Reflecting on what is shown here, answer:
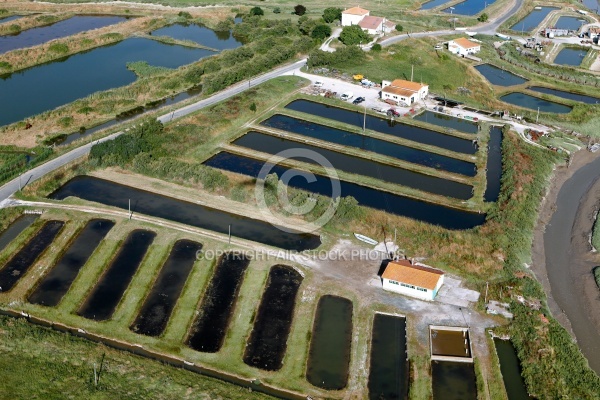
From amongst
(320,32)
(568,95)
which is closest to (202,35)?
(320,32)

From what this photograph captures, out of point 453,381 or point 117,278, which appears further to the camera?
point 117,278

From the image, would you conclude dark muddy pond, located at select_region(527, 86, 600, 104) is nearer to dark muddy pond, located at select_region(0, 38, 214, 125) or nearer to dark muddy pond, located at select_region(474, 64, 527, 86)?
dark muddy pond, located at select_region(474, 64, 527, 86)

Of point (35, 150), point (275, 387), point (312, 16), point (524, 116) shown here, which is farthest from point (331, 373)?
point (312, 16)

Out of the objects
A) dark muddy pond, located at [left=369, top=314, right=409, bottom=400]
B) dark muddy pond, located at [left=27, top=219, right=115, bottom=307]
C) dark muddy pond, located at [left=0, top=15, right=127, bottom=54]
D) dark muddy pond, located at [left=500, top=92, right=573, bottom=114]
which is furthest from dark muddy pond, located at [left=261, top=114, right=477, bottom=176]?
dark muddy pond, located at [left=0, top=15, right=127, bottom=54]

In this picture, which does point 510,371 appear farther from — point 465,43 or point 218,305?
point 465,43

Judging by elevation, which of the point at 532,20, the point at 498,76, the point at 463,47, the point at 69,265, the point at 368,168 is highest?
the point at 532,20

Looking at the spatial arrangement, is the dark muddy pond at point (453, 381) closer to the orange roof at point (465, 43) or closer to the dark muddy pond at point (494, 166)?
the dark muddy pond at point (494, 166)
